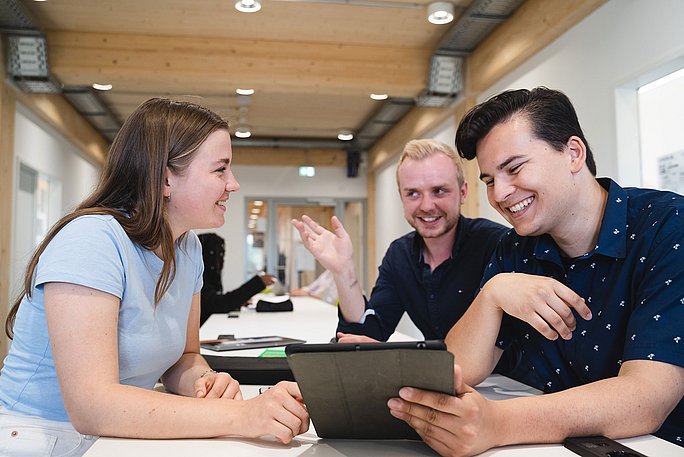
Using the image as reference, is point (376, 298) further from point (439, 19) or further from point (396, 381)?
point (439, 19)

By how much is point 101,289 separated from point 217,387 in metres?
0.41

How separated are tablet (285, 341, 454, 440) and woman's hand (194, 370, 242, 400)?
41 centimetres

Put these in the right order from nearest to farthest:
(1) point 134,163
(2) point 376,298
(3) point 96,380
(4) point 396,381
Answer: (4) point 396,381 < (3) point 96,380 < (1) point 134,163 < (2) point 376,298

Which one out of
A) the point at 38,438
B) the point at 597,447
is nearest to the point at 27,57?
the point at 38,438

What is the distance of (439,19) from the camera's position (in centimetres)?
530

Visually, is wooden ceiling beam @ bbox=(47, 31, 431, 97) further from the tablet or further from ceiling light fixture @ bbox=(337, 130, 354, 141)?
the tablet

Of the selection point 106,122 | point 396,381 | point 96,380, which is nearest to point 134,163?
point 96,380

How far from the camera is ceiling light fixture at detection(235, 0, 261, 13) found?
16.1ft

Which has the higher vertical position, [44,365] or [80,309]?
[80,309]

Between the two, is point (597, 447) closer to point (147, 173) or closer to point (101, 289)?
point (101, 289)

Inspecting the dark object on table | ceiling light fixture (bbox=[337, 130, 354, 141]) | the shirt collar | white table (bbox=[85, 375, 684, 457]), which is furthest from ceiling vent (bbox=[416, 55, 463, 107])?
white table (bbox=[85, 375, 684, 457])

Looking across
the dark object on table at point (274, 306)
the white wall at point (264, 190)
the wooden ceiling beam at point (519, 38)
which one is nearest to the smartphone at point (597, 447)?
the dark object on table at point (274, 306)

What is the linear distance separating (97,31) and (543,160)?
5.60m

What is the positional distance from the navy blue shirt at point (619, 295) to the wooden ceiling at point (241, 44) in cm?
426
